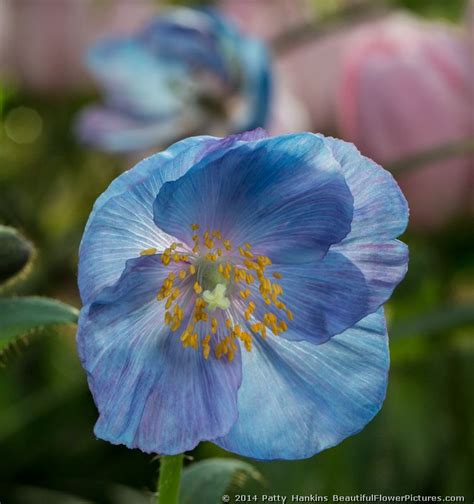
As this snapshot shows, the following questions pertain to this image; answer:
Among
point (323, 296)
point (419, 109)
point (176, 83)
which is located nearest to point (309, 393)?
point (323, 296)

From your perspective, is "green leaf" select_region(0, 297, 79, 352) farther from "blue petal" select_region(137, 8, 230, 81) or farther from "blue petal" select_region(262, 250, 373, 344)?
"blue petal" select_region(137, 8, 230, 81)

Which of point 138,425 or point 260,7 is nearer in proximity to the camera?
point 138,425

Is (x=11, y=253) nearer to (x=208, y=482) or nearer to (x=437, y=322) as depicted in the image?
(x=208, y=482)

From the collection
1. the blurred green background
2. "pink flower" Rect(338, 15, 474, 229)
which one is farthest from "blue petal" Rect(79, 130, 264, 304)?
"pink flower" Rect(338, 15, 474, 229)

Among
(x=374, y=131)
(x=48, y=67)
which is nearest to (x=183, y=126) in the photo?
(x=48, y=67)

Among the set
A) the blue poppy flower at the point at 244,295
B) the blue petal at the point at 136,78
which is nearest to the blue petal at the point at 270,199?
the blue poppy flower at the point at 244,295

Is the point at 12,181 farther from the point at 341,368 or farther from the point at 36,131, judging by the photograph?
the point at 341,368
